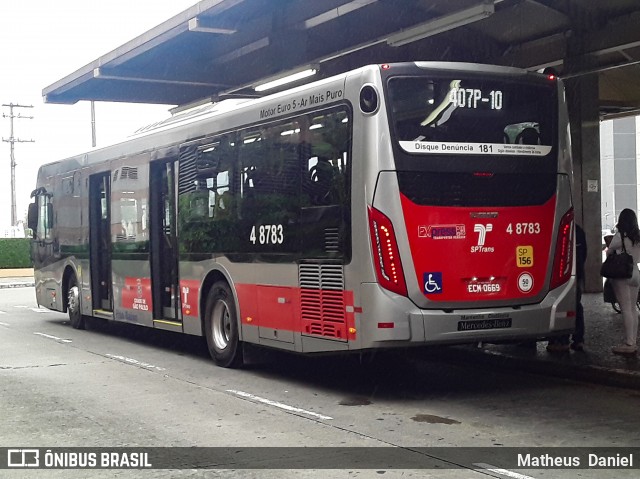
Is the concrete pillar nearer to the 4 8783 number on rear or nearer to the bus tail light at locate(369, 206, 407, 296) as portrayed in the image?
the 4 8783 number on rear

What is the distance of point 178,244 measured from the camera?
1326 cm

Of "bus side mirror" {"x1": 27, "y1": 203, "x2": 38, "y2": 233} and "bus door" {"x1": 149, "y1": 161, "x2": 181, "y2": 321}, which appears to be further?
"bus side mirror" {"x1": 27, "y1": 203, "x2": 38, "y2": 233}

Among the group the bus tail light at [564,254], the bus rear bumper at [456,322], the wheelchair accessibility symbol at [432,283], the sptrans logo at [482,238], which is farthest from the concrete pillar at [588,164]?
the wheelchair accessibility symbol at [432,283]

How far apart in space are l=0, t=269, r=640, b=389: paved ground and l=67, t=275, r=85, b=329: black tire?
826 cm

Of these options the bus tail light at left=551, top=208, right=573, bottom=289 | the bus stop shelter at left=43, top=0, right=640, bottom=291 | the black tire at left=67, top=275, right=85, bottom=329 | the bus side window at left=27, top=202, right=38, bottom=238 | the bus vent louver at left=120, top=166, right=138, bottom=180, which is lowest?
the black tire at left=67, top=275, right=85, bottom=329

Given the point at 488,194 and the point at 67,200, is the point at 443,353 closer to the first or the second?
the point at 488,194

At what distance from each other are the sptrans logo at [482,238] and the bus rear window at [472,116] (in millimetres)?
763

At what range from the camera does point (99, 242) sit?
16547 millimetres

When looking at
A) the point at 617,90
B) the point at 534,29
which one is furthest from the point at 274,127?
the point at 617,90

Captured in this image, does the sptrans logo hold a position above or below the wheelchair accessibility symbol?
above

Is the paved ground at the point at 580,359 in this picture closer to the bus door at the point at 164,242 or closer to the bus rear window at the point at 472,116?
the bus rear window at the point at 472,116

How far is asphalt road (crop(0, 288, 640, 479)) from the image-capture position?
24.5ft

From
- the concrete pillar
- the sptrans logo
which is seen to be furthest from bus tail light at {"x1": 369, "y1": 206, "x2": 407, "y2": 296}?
the concrete pillar

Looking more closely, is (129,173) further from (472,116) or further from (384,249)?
(472,116)
